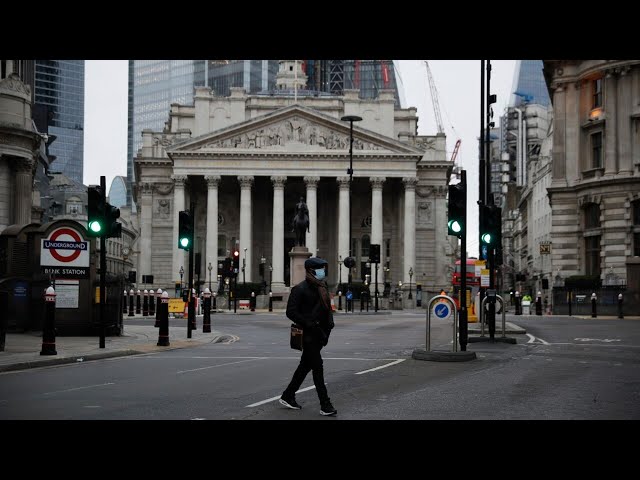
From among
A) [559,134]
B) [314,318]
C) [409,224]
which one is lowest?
[314,318]

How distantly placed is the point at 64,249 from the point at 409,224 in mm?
72546

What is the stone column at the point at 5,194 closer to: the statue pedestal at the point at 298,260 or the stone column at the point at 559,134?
the statue pedestal at the point at 298,260

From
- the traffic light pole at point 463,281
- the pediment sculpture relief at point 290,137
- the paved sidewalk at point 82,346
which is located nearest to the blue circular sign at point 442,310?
the traffic light pole at point 463,281

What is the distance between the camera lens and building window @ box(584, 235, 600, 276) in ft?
Result: 176

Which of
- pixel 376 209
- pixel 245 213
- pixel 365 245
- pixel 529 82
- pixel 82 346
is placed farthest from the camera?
pixel 529 82

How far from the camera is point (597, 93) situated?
179 ft

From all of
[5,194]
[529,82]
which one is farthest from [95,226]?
[529,82]

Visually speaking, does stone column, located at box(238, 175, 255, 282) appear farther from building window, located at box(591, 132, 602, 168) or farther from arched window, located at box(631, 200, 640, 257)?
arched window, located at box(631, 200, 640, 257)

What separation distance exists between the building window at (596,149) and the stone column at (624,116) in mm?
1907

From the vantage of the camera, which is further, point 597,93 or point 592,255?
point 597,93

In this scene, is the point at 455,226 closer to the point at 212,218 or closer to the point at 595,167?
the point at 595,167

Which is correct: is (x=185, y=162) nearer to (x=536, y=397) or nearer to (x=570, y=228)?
(x=570, y=228)

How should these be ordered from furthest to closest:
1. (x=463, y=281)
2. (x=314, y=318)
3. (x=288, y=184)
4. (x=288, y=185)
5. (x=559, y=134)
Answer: (x=288, y=185) → (x=288, y=184) → (x=559, y=134) → (x=463, y=281) → (x=314, y=318)
